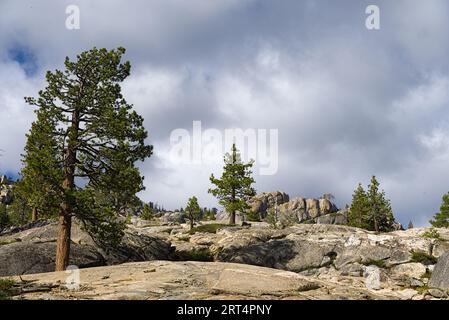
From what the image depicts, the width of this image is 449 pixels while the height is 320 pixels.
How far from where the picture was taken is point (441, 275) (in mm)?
22828

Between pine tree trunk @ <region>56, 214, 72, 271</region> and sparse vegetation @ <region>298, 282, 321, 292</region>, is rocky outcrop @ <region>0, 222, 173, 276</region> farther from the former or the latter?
sparse vegetation @ <region>298, 282, 321, 292</region>

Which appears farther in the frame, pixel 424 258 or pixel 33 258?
pixel 424 258

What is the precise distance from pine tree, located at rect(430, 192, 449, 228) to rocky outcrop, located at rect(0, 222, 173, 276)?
147 feet

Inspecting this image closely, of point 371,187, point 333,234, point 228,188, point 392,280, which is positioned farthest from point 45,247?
point 371,187

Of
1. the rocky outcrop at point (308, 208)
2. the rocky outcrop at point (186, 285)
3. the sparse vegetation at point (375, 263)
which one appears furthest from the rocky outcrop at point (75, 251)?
the rocky outcrop at point (308, 208)

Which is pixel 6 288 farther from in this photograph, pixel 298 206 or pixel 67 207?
pixel 298 206

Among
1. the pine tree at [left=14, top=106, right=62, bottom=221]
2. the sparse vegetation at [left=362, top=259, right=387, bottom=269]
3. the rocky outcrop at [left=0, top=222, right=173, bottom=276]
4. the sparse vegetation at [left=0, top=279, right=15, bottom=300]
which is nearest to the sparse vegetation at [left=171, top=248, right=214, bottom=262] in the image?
the rocky outcrop at [left=0, top=222, right=173, bottom=276]

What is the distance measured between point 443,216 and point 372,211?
1048 centimetres

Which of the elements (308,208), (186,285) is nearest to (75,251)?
(186,285)

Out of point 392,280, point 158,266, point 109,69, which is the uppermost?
point 109,69
